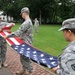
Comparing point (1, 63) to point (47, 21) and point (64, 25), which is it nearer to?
point (64, 25)

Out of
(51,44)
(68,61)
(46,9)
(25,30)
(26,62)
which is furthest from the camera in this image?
(46,9)

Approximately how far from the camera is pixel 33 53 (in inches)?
243

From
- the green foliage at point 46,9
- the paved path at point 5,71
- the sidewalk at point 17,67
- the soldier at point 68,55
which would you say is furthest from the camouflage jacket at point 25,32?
the green foliage at point 46,9

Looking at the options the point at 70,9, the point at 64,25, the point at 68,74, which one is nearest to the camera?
the point at 68,74

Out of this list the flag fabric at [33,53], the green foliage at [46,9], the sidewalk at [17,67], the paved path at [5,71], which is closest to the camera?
the flag fabric at [33,53]

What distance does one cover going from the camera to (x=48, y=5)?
67.9m

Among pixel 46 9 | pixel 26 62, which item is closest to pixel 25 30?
pixel 26 62

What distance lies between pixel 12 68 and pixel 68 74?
634 centimetres

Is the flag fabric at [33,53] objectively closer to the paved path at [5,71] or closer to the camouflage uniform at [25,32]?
the camouflage uniform at [25,32]

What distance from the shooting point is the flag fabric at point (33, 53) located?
192 inches

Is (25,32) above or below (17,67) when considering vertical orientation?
above

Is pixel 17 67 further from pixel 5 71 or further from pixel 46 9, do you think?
pixel 46 9

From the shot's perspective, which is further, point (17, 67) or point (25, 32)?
point (17, 67)

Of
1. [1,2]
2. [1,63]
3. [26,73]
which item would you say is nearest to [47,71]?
[26,73]
